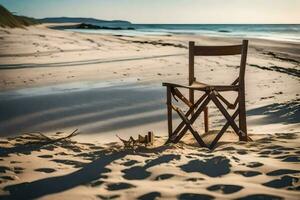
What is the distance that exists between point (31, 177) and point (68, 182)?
0.37m

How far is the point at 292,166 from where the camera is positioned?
348cm

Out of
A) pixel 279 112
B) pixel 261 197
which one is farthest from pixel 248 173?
pixel 279 112

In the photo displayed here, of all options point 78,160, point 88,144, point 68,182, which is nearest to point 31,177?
point 68,182

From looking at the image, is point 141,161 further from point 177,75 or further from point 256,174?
point 177,75

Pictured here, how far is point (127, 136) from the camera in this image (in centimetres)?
516

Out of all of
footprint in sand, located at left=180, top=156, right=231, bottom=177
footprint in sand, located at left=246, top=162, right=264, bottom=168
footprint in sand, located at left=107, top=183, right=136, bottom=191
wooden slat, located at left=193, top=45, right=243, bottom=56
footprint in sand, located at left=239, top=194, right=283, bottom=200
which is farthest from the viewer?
wooden slat, located at left=193, top=45, right=243, bottom=56

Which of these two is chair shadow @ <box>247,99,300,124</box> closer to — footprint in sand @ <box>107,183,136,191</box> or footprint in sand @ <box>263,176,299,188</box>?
footprint in sand @ <box>263,176,299,188</box>

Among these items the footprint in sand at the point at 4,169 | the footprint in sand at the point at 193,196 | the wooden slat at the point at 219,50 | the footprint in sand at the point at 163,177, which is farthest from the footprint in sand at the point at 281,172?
the footprint in sand at the point at 4,169

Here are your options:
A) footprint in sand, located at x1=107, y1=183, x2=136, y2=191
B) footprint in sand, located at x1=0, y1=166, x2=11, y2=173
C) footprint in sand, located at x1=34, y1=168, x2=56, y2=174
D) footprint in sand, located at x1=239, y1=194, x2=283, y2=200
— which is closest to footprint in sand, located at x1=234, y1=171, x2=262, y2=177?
footprint in sand, located at x1=239, y1=194, x2=283, y2=200

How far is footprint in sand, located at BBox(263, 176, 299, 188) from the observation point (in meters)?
3.10

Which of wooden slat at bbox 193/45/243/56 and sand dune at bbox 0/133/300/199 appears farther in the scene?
wooden slat at bbox 193/45/243/56

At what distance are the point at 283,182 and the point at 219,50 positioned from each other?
2225 mm

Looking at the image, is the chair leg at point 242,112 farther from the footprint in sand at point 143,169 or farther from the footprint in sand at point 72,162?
the footprint in sand at point 72,162

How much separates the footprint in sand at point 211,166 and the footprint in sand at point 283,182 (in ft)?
1.44
